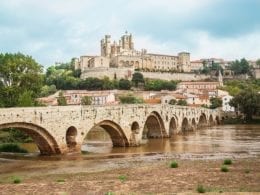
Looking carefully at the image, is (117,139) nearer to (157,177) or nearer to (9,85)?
(9,85)

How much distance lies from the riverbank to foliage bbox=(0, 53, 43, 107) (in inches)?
836

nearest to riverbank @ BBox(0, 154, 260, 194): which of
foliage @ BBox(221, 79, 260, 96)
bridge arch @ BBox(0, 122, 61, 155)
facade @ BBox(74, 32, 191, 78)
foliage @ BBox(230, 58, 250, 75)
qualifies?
bridge arch @ BBox(0, 122, 61, 155)

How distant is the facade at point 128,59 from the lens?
482ft

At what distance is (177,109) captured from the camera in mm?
56938

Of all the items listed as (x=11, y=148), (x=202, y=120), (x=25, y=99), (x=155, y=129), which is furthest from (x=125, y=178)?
(x=202, y=120)

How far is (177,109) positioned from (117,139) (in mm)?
18811

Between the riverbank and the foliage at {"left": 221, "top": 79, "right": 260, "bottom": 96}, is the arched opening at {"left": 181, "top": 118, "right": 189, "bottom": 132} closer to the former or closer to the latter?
the riverbank

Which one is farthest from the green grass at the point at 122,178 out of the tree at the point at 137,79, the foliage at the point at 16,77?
the tree at the point at 137,79

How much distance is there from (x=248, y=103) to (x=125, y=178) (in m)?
61.7

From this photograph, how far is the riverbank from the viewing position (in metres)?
17.1

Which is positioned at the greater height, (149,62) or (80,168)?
(149,62)

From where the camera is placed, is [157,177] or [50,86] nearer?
[157,177]

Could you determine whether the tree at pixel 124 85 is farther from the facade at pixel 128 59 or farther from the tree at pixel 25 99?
the tree at pixel 25 99

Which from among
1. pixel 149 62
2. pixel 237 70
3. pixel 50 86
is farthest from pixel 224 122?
pixel 237 70
